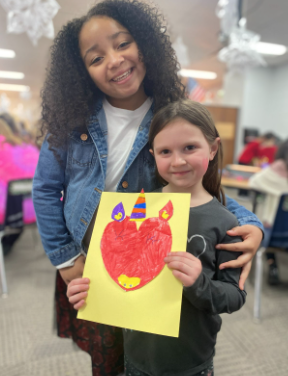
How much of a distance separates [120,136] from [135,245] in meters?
0.30

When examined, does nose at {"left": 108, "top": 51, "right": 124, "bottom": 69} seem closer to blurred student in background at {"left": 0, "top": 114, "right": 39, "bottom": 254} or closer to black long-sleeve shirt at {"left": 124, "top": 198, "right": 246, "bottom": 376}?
black long-sleeve shirt at {"left": 124, "top": 198, "right": 246, "bottom": 376}

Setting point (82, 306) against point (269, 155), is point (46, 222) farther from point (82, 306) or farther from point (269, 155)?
point (269, 155)

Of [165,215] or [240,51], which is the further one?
[240,51]

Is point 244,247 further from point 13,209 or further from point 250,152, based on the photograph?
point 250,152

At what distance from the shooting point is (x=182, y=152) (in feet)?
1.94

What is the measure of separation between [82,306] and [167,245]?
22 centimetres

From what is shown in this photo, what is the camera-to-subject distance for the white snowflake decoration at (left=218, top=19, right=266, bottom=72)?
270cm

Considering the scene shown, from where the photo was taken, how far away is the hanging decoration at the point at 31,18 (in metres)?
0.91

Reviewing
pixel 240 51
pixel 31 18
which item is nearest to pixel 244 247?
pixel 31 18

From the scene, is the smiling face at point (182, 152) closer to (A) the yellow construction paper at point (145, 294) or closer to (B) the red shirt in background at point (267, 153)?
(A) the yellow construction paper at point (145, 294)

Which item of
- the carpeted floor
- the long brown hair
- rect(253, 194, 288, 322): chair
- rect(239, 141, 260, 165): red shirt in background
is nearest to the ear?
the long brown hair

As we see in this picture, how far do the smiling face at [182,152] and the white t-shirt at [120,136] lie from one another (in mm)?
142

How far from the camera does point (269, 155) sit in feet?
11.4

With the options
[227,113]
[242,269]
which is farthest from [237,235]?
[227,113]
